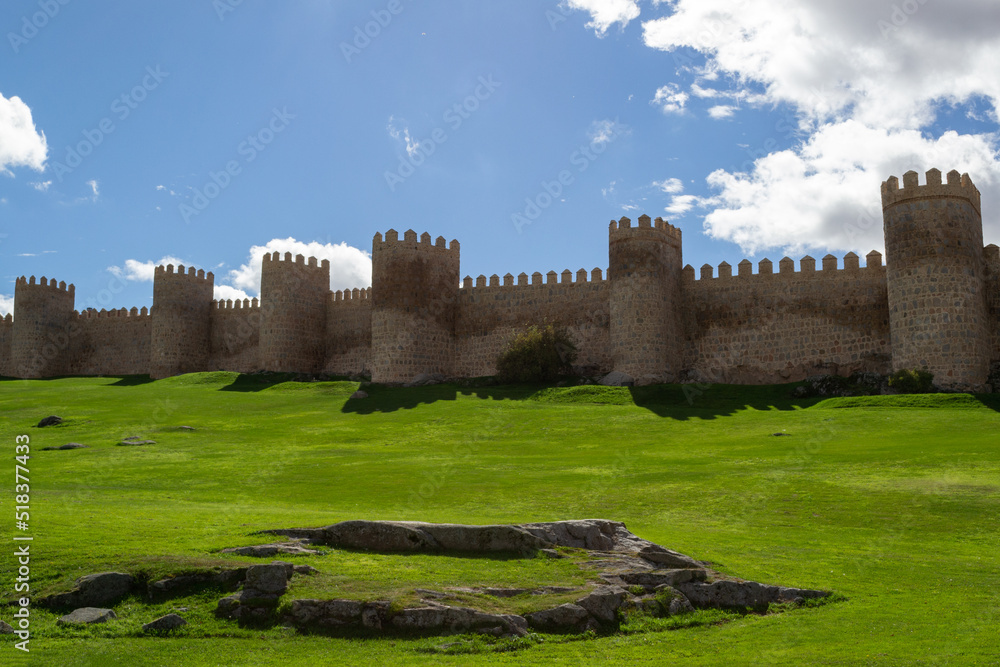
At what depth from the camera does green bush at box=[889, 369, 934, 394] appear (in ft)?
111

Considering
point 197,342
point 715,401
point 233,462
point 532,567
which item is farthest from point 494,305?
point 532,567

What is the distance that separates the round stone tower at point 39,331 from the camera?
61.4 meters

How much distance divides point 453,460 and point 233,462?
20.7 ft

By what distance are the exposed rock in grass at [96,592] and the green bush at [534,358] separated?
3388cm

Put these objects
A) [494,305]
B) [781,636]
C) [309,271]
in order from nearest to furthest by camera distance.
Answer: [781,636] → [494,305] → [309,271]

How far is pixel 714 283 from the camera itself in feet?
143

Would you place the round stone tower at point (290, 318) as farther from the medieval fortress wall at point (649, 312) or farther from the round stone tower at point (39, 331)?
the round stone tower at point (39, 331)

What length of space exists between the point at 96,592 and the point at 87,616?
470 millimetres

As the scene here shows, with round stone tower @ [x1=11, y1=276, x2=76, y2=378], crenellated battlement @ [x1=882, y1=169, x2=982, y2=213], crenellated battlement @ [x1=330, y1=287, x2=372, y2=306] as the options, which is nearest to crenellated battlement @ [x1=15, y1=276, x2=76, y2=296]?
round stone tower @ [x1=11, y1=276, x2=76, y2=378]

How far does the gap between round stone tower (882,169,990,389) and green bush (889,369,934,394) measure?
1.83 ft

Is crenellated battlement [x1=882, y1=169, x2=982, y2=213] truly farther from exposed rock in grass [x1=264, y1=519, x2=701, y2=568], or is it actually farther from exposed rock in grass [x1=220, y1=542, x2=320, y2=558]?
exposed rock in grass [x1=220, y1=542, x2=320, y2=558]

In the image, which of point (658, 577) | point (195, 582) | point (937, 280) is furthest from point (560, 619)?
point (937, 280)

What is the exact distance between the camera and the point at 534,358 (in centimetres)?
4338

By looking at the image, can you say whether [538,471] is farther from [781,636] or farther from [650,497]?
[781,636]
